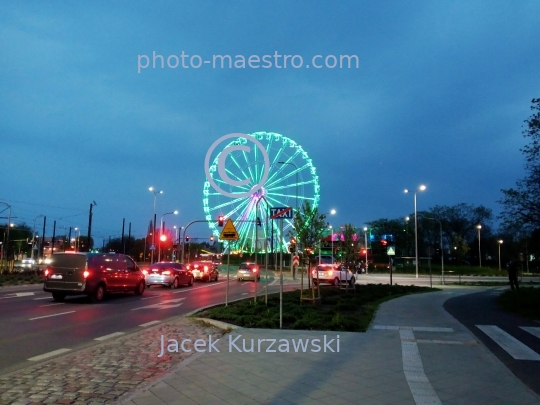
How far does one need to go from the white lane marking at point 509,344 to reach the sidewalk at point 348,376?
562mm

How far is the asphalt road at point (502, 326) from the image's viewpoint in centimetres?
784

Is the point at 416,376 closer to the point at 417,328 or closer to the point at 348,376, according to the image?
the point at 348,376

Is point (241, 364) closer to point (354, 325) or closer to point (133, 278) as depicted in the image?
point (354, 325)

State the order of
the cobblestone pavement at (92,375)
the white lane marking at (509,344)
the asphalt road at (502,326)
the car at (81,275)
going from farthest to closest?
1. the car at (81,275)
2. the white lane marking at (509,344)
3. the asphalt road at (502,326)
4. the cobblestone pavement at (92,375)

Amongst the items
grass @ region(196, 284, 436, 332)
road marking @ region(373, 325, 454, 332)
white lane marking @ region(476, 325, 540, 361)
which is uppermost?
grass @ region(196, 284, 436, 332)

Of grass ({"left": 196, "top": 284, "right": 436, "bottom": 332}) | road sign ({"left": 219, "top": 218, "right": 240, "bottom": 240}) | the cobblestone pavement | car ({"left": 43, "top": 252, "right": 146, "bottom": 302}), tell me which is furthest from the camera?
car ({"left": 43, "top": 252, "right": 146, "bottom": 302})

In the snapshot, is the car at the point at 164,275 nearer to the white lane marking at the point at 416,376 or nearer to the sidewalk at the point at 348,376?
the sidewalk at the point at 348,376

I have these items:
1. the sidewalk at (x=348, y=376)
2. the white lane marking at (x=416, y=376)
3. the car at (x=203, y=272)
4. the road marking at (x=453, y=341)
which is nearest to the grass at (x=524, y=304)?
the road marking at (x=453, y=341)

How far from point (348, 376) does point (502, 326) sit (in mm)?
7849

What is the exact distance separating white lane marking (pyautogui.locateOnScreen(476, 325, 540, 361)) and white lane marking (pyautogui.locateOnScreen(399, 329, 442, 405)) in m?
1.74

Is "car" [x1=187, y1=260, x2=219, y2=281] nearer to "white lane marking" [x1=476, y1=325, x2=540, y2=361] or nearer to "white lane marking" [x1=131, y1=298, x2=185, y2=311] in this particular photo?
"white lane marking" [x1=131, y1=298, x2=185, y2=311]

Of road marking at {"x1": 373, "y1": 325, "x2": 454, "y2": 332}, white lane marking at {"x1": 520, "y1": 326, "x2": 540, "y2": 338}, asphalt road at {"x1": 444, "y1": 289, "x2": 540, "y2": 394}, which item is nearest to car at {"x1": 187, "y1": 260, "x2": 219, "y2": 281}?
asphalt road at {"x1": 444, "y1": 289, "x2": 540, "y2": 394}

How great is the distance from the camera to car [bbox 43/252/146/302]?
19078mm

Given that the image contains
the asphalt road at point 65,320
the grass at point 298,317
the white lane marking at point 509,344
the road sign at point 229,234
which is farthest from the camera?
the road sign at point 229,234
